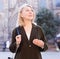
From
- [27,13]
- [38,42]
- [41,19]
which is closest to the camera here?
[38,42]

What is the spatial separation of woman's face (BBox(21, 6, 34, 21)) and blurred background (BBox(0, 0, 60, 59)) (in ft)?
35.0

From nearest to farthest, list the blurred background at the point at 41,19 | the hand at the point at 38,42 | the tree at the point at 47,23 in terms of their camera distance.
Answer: the hand at the point at 38,42
the tree at the point at 47,23
the blurred background at the point at 41,19

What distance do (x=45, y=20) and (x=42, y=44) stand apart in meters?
11.0

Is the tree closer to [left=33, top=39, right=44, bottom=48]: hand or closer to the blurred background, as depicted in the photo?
the blurred background

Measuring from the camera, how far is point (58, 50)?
498 inches

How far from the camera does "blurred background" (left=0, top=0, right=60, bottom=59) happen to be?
1272 centimetres

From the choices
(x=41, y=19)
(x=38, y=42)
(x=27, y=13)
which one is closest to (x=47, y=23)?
(x=41, y=19)

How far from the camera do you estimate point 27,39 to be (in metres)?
1.72

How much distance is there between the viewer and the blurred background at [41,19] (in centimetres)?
1272

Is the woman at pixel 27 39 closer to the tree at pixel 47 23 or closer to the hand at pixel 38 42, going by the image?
the hand at pixel 38 42

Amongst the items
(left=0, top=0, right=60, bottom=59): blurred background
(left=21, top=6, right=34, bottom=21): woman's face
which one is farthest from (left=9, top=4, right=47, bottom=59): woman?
(left=0, top=0, right=60, bottom=59): blurred background

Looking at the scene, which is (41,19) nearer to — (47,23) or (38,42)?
(47,23)

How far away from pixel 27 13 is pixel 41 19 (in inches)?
433

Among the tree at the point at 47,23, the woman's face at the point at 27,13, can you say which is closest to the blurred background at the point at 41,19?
the tree at the point at 47,23
